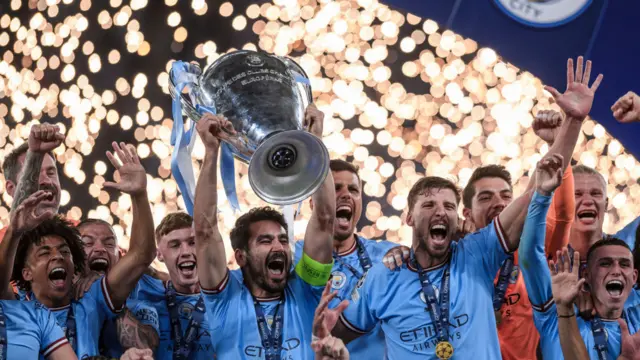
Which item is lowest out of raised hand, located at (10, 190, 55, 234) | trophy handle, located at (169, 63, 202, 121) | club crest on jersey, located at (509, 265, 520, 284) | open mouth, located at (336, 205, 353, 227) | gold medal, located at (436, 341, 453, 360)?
gold medal, located at (436, 341, 453, 360)

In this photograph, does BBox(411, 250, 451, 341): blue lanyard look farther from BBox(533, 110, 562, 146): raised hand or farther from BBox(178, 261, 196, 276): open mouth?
BBox(178, 261, 196, 276): open mouth

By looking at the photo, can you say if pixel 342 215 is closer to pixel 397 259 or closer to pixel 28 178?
pixel 397 259

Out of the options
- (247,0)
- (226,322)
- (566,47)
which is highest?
(247,0)

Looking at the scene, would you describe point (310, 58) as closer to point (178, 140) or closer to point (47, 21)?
point (47, 21)

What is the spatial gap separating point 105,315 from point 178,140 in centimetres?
69

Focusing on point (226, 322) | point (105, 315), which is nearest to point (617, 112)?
point (226, 322)

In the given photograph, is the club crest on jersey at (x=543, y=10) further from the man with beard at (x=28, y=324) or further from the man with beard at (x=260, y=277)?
→ the man with beard at (x=28, y=324)

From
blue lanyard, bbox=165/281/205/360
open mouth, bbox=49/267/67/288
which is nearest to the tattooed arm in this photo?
blue lanyard, bbox=165/281/205/360

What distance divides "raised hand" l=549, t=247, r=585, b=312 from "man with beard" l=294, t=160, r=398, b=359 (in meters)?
0.68

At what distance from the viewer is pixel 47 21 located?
8.62 meters

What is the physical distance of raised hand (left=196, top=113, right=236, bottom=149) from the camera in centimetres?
370

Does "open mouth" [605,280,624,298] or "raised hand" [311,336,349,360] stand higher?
"open mouth" [605,280,624,298]

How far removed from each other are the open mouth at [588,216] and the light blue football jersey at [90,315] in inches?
71.4

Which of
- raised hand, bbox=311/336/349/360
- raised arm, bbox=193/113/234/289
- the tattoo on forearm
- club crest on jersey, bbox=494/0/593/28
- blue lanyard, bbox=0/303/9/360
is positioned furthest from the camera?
club crest on jersey, bbox=494/0/593/28
